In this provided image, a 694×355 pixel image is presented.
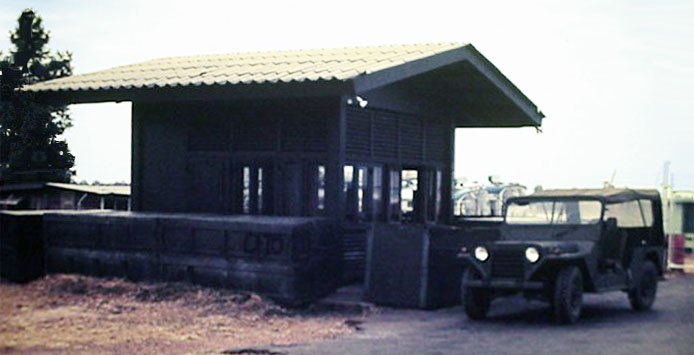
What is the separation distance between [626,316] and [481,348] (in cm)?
432

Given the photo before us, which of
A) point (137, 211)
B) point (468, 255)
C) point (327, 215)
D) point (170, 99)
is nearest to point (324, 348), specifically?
point (468, 255)

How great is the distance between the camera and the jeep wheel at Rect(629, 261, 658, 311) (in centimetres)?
1505

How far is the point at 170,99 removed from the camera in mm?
17188

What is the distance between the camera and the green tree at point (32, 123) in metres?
29.0

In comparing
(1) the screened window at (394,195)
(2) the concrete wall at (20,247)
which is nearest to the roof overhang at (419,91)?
(1) the screened window at (394,195)

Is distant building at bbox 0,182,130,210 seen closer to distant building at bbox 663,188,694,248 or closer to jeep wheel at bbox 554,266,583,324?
distant building at bbox 663,188,694,248

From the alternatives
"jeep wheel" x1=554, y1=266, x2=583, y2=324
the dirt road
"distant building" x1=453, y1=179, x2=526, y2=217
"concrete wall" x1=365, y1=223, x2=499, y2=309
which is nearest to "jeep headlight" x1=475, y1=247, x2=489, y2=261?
the dirt road

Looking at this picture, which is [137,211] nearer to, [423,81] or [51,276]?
[51,276]

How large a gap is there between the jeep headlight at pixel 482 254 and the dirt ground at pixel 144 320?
202 cm

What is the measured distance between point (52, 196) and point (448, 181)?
16111 mm

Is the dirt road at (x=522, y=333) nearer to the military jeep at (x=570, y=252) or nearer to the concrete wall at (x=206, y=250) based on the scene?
the military jeep at (x=570, y=252)

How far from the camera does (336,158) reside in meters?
16.9

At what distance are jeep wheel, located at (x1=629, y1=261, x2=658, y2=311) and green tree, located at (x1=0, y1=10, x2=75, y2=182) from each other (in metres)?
17.9

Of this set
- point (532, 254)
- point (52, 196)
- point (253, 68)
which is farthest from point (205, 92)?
point (52, 196)
